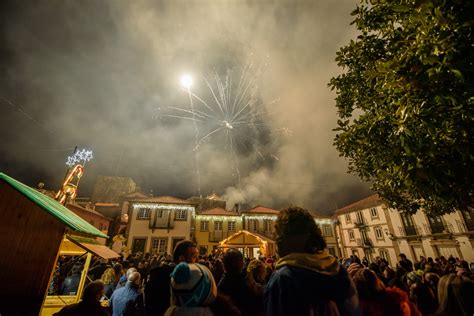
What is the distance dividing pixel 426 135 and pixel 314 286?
3.97 m

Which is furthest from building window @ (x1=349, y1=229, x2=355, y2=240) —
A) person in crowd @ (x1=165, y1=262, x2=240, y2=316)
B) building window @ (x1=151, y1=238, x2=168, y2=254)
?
person in crowd @ (x1=165, y1=262, x2=240, y2=316)

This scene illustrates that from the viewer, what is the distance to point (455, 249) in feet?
70.5

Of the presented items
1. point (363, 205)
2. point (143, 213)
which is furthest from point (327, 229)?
point (143, 213)

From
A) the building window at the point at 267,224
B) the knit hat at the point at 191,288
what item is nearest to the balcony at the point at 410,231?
the building window at the point at 267,224

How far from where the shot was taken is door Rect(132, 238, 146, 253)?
25625mm

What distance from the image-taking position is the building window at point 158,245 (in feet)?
85.7

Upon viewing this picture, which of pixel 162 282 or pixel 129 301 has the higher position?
pixel 162 282

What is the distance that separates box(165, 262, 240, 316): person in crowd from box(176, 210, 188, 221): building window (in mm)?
28092

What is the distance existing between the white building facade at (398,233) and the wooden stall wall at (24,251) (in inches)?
848

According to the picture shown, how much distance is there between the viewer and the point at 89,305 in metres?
2.96

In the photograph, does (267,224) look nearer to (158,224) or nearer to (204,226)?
(204,226)

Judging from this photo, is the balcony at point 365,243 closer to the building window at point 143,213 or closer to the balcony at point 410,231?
the balcony at point 410,231

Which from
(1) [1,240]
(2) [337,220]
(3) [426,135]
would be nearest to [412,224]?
(2) [337,220]

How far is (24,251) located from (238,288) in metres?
3.59
